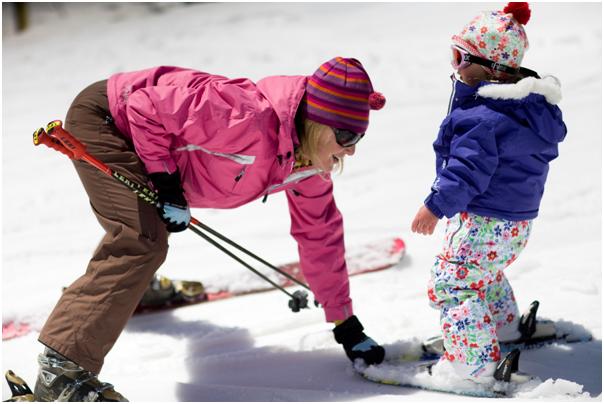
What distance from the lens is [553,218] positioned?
4258mm

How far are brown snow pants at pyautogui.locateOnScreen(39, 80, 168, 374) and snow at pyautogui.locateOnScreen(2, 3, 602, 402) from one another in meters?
0.41

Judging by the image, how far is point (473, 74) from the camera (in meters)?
2.62

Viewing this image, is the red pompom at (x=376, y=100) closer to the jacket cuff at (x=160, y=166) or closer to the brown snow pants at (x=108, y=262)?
the jacket cuff at (x=160, y=166)

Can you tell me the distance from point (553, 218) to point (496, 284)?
4.94 ft

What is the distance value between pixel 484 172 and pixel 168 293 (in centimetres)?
178

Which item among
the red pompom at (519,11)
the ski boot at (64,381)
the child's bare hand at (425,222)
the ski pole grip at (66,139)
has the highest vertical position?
the red pompom at (519,11)

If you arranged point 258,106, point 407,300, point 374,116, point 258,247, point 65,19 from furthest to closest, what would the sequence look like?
point 65,19 < point 374,116 < point 258,247 < point 407,300 < point 258,106

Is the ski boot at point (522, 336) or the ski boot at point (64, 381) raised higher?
the ski boot at point (522, 336)

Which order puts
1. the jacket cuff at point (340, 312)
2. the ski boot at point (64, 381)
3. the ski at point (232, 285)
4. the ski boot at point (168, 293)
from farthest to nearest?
the ski boot at point (168, 293) → the ski at point (232, 285) → the jacket cuff at point (340, 312) → the ski boot at point (64, 381)

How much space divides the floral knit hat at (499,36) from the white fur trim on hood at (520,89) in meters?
0.10

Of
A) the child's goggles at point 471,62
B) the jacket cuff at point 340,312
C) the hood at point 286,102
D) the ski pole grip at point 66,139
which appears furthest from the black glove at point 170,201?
the child's goggles at point 471,62

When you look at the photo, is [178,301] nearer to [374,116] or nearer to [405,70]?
[374,116]

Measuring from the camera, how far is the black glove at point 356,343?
9.54 feet

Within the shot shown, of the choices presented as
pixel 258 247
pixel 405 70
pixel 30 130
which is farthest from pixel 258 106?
pixel 405 70
